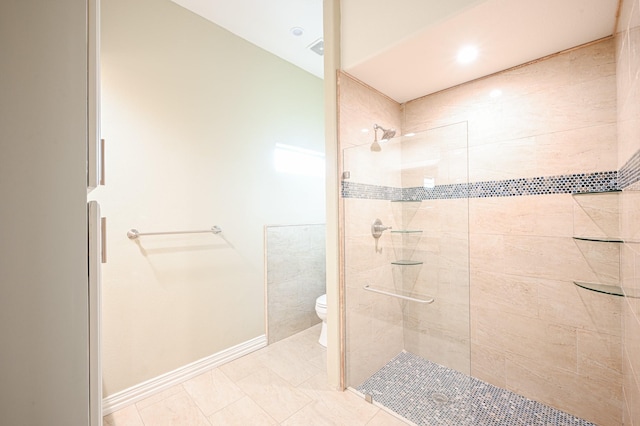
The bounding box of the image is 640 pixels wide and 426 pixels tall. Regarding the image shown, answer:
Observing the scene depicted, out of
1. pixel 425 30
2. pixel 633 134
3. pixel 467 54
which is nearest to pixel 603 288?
pixel 633 134

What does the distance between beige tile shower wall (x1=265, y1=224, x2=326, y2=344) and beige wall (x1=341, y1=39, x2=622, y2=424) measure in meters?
1.22

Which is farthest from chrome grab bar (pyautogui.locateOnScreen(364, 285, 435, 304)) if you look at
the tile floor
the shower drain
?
the tile floor

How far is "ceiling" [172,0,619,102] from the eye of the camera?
1.29 metres

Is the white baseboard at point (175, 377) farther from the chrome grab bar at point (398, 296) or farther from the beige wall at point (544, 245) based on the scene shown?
the beige wall at point (544, 245)

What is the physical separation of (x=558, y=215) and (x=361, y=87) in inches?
59.6

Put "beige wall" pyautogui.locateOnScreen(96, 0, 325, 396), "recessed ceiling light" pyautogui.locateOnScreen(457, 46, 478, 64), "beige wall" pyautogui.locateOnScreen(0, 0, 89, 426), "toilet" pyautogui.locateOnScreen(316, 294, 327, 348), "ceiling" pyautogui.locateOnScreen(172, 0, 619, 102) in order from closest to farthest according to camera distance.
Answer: "beige wall" pyautogui.locateOnScreen(0, 0, 89, 426) < "ceiling" pyautogui.locateOnScreen(172, 0, 619, 102) < "recessed ceiling light" pyautogui.locateOnScreen(457, 46, 478, 64) < "beige wall" pyautogui.locateOnScreen(96, 0, 325, 396) < "toilet" pyautogui.locateOnScreen(316, 294, 327, 348)

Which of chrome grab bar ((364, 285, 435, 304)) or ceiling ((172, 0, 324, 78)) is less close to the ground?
ceiling ((172, 0, 324, 78))

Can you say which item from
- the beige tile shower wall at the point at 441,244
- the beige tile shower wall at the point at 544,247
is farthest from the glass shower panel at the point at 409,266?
the beige tile shower wall at the point at 544,247

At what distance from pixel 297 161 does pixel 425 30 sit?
156 cm

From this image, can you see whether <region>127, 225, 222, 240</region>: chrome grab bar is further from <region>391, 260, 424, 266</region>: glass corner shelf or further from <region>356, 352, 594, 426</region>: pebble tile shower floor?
<region>356, 352, 594, 426</region>: pebble tile shower floor

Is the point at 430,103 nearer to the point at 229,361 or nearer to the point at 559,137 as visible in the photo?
the point at 559,137

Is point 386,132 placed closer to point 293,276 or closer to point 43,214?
point 293,276

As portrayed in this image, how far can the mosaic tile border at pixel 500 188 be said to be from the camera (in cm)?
147

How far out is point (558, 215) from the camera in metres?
1.57
